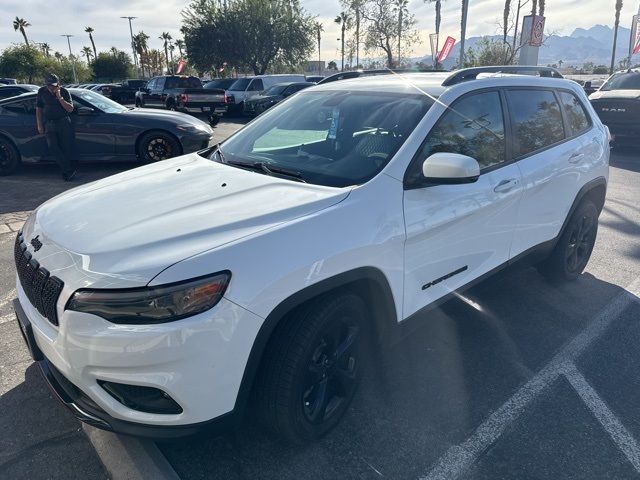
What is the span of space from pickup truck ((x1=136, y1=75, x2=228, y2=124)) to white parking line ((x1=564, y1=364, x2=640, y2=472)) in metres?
16.2

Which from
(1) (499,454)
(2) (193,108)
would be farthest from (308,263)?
(2) (193,108)

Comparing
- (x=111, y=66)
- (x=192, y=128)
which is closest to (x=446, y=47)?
(x=192, y=128)

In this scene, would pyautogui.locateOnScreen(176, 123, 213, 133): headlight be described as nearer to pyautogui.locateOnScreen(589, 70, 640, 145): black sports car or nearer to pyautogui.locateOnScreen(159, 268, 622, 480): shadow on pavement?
pyautogui.locateOnScreen(159, 268, 622, 480): shadow on pavement

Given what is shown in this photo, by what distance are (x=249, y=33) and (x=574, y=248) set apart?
3683cm

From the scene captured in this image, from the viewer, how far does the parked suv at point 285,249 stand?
1.93 meters

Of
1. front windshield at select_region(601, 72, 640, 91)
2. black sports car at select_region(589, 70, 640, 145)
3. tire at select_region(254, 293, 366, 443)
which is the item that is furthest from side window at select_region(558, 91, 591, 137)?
front windshield at select_region(601, 72, 640, 91)

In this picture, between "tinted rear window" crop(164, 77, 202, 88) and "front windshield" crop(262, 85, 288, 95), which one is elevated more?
"tinted rear window" crop(164, 77, 202, 88)

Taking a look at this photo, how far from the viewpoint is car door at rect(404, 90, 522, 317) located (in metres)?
2.68

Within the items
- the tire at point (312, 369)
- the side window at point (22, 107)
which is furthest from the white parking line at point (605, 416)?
the side window at point (22, 107)

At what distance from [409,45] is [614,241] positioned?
34.7 meters

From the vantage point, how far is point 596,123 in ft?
15.0

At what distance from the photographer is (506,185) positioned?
3277 millimetres

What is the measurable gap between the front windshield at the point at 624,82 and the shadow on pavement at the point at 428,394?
1051 centimetres

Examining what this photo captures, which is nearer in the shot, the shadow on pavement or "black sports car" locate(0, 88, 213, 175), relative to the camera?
the shadow on pavement
